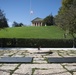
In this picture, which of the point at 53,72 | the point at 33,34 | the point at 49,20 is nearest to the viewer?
the point at 53,72

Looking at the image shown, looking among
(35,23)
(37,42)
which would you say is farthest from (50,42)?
(35,23)

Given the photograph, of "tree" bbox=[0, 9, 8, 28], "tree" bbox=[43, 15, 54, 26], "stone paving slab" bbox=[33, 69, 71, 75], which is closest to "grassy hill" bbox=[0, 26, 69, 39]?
"tree" bbox=[0, 9, 8, 28]

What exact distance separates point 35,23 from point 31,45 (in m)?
83.7

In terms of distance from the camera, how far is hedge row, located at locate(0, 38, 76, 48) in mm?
27344

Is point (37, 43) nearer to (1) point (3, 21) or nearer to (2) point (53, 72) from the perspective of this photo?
(1) point (3, 21)

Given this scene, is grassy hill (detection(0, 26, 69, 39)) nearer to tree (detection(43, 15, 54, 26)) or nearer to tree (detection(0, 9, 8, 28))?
tree (detection(0, 9, 8, 28))

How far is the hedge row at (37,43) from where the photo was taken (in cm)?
2734

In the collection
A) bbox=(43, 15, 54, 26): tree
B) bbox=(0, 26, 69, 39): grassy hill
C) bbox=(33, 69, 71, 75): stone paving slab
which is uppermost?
bbox=(43, 15, 54, 26): tree

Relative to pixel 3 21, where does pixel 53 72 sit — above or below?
below

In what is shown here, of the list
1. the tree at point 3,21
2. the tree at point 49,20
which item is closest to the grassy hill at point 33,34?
the tree at point 3,21

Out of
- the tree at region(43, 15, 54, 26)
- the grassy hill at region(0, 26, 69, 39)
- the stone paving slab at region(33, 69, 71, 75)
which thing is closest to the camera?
the stone paving slab at region(33, 69, 71, 75)

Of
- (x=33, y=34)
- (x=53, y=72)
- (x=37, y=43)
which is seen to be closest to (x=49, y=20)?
(x=33, y=34)

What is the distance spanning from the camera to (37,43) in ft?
91.1

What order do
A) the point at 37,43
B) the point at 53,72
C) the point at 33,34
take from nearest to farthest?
the point at 53,72
the point at 37,43
the point at 33,34
